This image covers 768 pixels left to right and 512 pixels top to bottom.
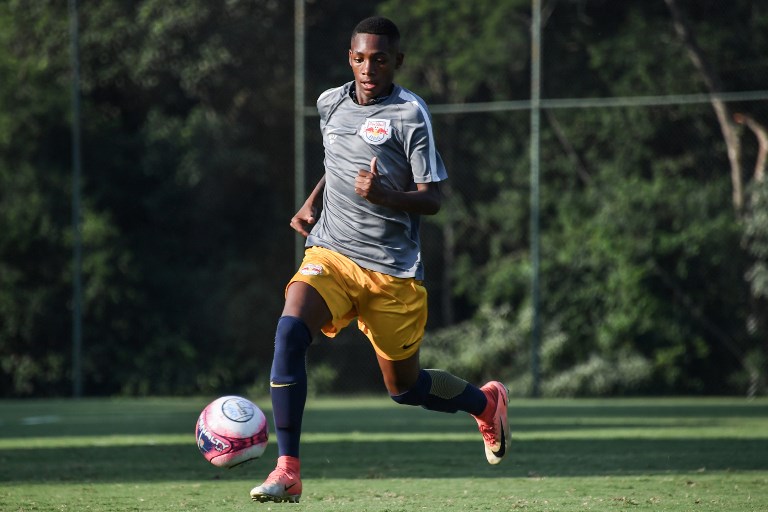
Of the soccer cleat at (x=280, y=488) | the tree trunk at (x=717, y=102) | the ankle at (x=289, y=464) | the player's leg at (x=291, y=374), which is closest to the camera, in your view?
the soccer cleat at (x=280, y=488)

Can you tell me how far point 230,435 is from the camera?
5.30 m

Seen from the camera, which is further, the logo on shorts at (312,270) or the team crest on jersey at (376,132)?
the team crest on jersey at (376,132)

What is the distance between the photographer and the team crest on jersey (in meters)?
5.54

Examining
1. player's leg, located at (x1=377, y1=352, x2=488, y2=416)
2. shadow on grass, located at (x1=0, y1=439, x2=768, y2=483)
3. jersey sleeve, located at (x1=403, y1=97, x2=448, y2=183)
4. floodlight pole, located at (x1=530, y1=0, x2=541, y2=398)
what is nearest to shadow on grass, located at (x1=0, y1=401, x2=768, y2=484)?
shadow on grass, located at (x1=0, y1=439, x2=768, y2=483)


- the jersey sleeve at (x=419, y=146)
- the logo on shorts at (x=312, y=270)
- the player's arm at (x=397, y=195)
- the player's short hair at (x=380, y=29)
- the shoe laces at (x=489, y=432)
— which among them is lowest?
the shoe laces at (x=489, y=432)

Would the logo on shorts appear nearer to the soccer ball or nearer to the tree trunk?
the soccer ball

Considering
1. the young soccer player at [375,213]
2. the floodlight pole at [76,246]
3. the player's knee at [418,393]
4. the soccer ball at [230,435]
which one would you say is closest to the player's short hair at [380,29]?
the young soccer player at [375,213]

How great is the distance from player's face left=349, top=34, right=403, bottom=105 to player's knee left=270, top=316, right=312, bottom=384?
3.57ft

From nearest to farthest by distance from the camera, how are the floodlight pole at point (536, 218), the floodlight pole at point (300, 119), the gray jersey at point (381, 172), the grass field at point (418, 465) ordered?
the gray jersey at point (381, 172) → the grass field at point (418, 465) → the floodlight pole at point (536, 218) → the floodlight pole at point (300, 119)

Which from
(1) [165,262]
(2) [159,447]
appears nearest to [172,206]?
(1) [165,262]

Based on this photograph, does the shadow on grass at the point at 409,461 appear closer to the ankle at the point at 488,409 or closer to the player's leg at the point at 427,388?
the ankle at the point at 488,409

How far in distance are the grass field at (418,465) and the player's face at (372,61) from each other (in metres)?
1.79

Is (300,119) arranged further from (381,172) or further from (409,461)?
(381,172)

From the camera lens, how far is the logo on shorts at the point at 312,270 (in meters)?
5.41
